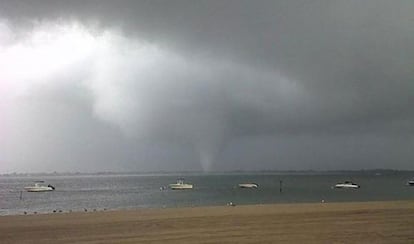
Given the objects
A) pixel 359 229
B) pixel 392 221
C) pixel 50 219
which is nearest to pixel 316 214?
pixel 392 221

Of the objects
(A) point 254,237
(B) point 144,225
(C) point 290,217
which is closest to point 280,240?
(A) point 254,237

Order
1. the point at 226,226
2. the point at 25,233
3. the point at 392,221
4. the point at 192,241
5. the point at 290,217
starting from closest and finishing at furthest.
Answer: the point at 192,241
the point at 25,233
the point at 226,226
the point at 392,221
the point at 290,217

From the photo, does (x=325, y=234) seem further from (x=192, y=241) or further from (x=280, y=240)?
(x=192, y=241)

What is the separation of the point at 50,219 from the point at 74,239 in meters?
9.53

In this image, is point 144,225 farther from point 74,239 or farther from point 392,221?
point 392,221

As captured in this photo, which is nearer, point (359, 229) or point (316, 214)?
point (359, 229)

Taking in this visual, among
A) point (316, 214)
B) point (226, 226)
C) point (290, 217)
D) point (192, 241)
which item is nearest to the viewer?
point (192, 241)

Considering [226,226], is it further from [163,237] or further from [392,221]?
[392,221]

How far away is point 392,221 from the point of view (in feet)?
83.0

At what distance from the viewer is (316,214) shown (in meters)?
30.3

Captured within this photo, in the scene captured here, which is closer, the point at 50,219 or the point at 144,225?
the point at 144,225

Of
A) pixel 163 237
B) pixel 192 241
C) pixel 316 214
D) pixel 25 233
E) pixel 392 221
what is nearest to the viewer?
pixel 192 241

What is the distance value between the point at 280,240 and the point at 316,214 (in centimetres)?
1207

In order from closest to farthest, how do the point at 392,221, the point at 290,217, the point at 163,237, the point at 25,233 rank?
1. the point at 163,237
2. the point at 25,233
3. the point at 392,221
4. the point at 290,217
